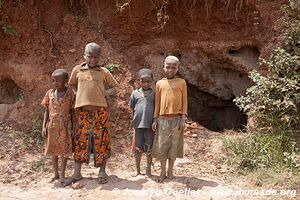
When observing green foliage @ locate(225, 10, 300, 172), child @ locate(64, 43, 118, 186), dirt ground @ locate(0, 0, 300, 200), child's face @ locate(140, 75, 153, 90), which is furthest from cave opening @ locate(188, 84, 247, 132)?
child @ locate(64, 43, 118, 186)

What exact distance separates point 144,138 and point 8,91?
9.49 ft

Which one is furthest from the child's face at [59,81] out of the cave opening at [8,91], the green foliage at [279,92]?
the green foliage at [279,92]

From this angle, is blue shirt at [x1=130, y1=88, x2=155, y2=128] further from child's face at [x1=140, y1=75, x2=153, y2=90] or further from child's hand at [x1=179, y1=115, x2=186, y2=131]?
child's hand at [x1=179, y1=115, x2=186, y2=131]

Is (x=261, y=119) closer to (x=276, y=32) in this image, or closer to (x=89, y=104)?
(x=276, y=32)

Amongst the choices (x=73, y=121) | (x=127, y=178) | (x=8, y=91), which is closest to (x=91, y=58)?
(x=73, y=121)

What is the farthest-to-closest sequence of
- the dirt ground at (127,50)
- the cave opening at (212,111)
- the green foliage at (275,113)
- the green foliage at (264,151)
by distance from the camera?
1. the cave opening at (212,111)
2. the dirt ground at (127,50)
3. the green foliage at (275,113)
4. the green foliage at (264,151)

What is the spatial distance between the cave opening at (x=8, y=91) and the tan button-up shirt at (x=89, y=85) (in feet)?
7.21

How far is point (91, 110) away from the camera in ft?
12.9

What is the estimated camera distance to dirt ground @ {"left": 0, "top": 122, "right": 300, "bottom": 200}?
3795 mm

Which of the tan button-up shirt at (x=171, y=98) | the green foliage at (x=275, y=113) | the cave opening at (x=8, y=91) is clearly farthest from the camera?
the cave opening at (x=8, y=91)

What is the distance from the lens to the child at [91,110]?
387 centimetres

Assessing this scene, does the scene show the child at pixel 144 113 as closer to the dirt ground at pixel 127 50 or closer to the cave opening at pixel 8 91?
the dirt ground at pixel 127 50

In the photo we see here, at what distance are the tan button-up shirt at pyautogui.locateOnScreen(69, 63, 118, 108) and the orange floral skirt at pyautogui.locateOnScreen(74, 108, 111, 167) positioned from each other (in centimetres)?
14

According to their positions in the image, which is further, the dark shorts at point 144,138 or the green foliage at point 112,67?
the green foliage at point 112,67
